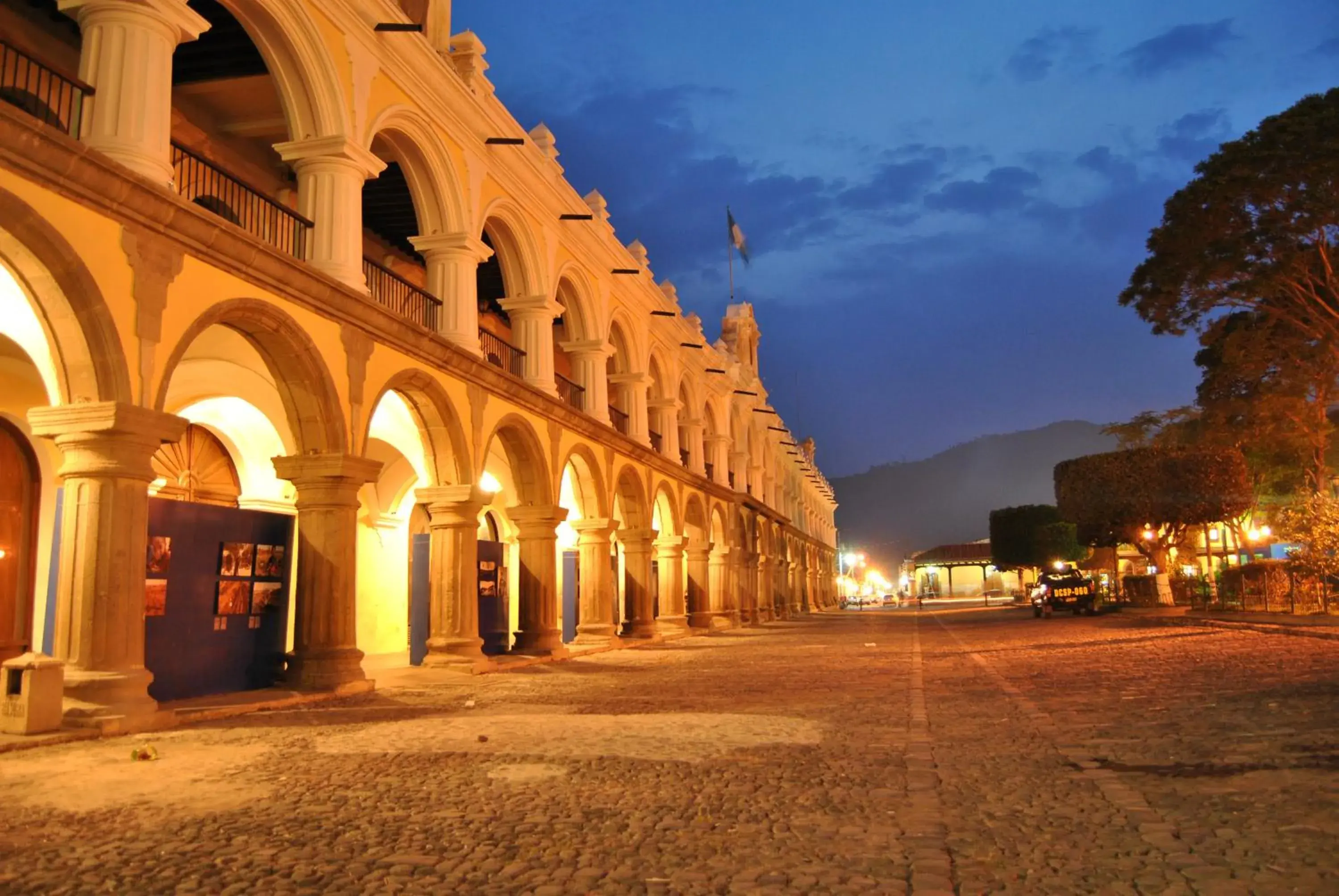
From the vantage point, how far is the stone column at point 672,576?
89.7 ft

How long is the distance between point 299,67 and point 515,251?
6.50m

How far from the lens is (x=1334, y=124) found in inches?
853

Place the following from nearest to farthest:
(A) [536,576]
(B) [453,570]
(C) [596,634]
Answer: (B) [453,570] → (A) [536,576] → (C) [596,634]

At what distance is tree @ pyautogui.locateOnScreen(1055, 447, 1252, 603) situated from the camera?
31.7 meters

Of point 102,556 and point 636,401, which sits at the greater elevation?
point 636,401

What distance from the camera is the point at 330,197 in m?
12.3

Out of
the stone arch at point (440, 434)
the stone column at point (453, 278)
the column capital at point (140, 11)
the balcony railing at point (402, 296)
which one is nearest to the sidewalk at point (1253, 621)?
the stone arch at point (440, 434)

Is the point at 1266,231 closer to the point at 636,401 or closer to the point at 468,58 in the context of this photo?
the point at 636,401

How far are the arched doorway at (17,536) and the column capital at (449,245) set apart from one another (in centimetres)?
593

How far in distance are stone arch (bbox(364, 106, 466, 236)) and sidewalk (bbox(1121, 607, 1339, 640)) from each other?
15.3 metres

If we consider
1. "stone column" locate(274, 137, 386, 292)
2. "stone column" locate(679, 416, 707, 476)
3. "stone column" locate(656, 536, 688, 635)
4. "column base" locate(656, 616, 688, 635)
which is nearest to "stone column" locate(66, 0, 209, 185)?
"stone column" locate(274, 137, 386, 292)

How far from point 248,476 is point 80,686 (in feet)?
28.2

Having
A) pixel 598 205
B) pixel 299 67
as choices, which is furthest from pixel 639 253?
pixel 299 67

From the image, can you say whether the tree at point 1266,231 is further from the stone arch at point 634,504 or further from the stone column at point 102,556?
the stone column at point 102,556
